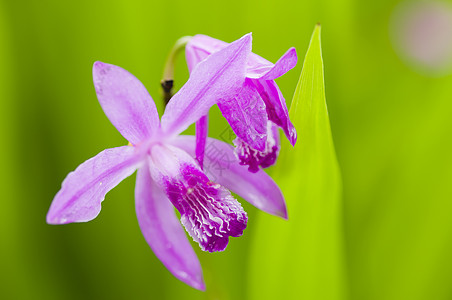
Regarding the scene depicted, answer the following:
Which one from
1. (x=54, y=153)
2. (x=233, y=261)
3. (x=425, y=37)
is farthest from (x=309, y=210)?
(x=425, y=37)

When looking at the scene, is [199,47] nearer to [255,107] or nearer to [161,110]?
[255,107]

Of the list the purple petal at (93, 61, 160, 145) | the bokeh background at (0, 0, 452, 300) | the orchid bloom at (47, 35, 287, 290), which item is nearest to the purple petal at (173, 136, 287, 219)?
the orchid bloom at (47, 35, 287, 290)

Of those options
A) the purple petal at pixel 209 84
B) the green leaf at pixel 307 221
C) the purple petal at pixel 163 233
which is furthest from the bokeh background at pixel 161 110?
the purple petal at pixel 209 84

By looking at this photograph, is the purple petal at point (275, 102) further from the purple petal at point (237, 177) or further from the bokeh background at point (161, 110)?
the bokeh background at point (161, 110)

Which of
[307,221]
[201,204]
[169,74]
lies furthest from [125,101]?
[307,221]

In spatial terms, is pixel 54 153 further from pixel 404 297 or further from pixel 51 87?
pixel 404 297
